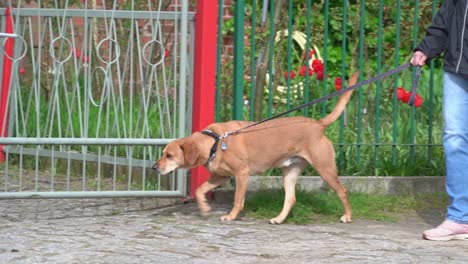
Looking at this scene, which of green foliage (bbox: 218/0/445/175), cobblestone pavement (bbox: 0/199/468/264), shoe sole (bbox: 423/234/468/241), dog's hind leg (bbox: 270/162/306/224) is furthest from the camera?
green foliage (bbox: 218/0/445/175)

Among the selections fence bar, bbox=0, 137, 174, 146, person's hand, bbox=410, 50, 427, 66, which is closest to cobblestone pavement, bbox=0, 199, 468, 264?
fence bar, bbox=0, 137, 174, 146

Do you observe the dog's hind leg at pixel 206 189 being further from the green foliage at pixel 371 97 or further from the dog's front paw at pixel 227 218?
the green foliage at pixel 371 97

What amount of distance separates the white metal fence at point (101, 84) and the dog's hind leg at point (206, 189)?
10.0 inches

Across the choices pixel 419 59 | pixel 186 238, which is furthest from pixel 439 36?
pixel 186 238

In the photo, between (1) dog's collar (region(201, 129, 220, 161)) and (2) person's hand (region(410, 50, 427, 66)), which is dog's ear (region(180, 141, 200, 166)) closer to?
(1) dog's collar (region(201, 129, 220, 161))

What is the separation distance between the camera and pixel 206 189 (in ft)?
22.6

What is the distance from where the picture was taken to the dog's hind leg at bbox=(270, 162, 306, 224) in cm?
675

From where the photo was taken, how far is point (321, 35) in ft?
28.2

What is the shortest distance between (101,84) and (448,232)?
2548mm

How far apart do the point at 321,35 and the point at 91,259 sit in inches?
147

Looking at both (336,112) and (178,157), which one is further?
(336,112)

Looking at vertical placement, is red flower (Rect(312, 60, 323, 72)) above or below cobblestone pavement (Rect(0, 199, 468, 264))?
above

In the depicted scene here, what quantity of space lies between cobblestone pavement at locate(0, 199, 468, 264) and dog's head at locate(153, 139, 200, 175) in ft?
1.11

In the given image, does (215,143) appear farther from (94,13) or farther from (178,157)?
(94,13)
